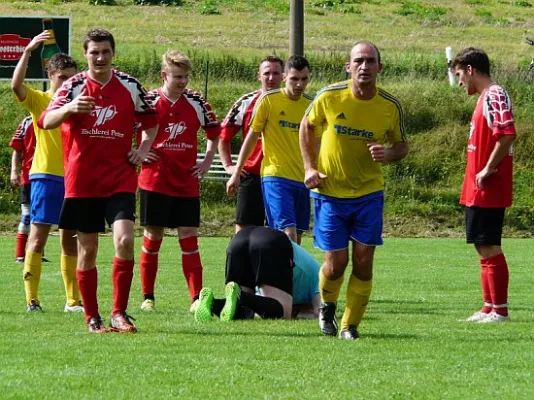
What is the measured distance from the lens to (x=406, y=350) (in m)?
7.78

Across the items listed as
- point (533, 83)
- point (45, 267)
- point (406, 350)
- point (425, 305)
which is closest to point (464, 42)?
point (533, 83)

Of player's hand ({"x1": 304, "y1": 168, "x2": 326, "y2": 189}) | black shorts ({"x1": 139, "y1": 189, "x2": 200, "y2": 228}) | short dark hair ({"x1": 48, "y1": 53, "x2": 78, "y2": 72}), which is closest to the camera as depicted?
player's hand ({"x1": 304, "y1": 168, "x2": 326, "y2": 189})

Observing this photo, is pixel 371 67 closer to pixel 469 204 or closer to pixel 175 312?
pixel 469 204

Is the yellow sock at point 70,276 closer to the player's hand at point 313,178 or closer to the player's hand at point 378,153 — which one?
the player's hand at point 313,178

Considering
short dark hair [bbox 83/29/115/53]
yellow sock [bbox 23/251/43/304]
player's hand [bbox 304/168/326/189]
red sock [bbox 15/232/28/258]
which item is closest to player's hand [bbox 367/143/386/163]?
player's hand [bbox 304/168/326/189]

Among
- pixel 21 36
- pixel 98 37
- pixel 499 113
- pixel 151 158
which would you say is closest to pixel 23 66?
pixel 98 37

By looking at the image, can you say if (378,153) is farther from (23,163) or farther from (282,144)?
(23,163)

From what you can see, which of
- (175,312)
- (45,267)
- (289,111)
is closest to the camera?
(175,312)

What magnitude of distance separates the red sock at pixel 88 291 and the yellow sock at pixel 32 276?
1.83m

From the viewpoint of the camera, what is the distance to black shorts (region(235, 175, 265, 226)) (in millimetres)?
11625

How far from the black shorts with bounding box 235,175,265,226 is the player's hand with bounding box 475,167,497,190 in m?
2.58

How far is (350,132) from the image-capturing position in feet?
27.6

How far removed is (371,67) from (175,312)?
3185mm

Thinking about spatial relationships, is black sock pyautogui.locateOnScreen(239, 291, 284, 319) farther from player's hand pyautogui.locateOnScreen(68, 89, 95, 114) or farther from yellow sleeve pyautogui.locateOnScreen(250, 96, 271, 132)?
player's hand pyautogui.locateOnScreen(68, 89, 95, 114)
